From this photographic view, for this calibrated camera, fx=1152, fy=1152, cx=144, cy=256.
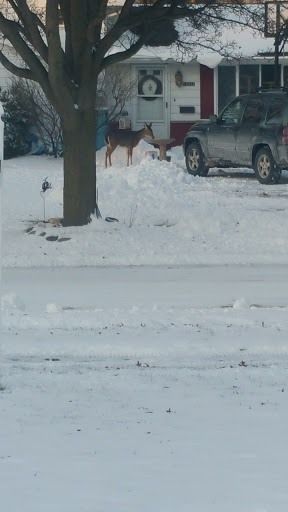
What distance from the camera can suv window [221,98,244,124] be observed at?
1001 inches

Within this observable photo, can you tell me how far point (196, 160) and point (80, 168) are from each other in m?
11.4

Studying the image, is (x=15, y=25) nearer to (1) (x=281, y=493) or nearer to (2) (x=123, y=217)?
(2) (x=123, y=217)

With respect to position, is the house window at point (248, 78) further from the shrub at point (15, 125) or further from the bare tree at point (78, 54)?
the bare tree at point (78, 54)

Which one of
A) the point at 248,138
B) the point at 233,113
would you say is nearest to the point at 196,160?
the point at 233,113

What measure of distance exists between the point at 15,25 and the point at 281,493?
10.8 meters

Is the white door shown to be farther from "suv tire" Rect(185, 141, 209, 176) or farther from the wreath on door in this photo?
"suv tire" Rect(185, 141, 209, 176)

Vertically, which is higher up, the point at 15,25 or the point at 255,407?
the point at 15,25

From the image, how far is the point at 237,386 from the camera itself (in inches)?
298

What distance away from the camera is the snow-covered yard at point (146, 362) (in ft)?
18.0

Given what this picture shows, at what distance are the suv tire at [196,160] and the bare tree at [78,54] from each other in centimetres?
1059

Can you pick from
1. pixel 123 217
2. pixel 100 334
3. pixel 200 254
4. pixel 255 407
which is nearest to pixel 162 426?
pixel 255 407

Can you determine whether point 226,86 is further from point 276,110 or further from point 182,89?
point 276,110

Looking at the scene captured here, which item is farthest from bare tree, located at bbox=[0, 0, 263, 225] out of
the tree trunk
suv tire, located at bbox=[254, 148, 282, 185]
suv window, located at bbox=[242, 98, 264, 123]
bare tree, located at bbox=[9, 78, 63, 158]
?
bare tree, located at bbox=[9, 78, 63, 158]

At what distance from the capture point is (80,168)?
612 inches
